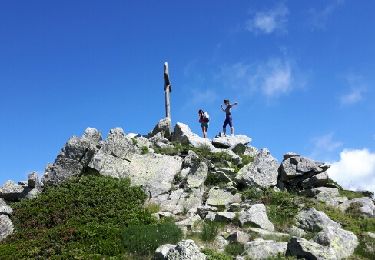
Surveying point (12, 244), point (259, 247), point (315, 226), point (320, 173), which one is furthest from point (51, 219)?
point (320, 173)

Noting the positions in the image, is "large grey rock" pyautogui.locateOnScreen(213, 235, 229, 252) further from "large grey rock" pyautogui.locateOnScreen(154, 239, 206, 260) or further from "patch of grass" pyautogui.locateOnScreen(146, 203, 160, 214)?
"patch of grass" pyautogui.locateOnScreen(146, 203, 160, 214)

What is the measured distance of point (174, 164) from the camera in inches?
1153

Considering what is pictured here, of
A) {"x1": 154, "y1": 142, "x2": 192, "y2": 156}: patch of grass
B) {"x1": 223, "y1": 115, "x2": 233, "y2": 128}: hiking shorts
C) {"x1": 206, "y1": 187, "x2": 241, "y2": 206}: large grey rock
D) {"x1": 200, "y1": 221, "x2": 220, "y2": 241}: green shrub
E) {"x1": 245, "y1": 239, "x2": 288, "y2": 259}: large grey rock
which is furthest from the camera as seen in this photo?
{"x1": 223, "y1": 115, "x2": 233, "y2": 128}: hiking shorts

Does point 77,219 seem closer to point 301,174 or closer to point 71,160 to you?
point 71,160

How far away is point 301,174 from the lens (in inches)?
1177

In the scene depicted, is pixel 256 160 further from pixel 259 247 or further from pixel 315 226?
pixel 259 247

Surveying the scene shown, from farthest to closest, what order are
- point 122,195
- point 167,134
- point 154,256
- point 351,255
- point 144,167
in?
point 167,134 → point 144,167 → point 122,195 → point 351,255 → point 154,256

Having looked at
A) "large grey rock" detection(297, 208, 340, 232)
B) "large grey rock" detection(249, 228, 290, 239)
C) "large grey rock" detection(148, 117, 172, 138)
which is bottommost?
"large grey rock" detection(249, 228, 290, 239)

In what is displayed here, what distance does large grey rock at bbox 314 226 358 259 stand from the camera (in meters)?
18.8

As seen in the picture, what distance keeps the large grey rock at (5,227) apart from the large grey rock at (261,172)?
41.7ft

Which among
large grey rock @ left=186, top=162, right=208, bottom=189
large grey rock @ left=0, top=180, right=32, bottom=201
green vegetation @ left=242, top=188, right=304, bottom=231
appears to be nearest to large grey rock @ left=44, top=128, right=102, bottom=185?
large grey rock @ left=0, top=180, right=32, bottom=201

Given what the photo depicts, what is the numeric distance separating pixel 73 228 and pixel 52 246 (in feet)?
4.95

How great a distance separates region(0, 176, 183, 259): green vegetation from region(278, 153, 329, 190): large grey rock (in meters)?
9.33

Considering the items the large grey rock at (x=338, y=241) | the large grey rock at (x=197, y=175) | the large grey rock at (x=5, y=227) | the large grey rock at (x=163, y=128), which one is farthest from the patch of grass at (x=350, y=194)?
the large grey rock at (x=5, y=227)
